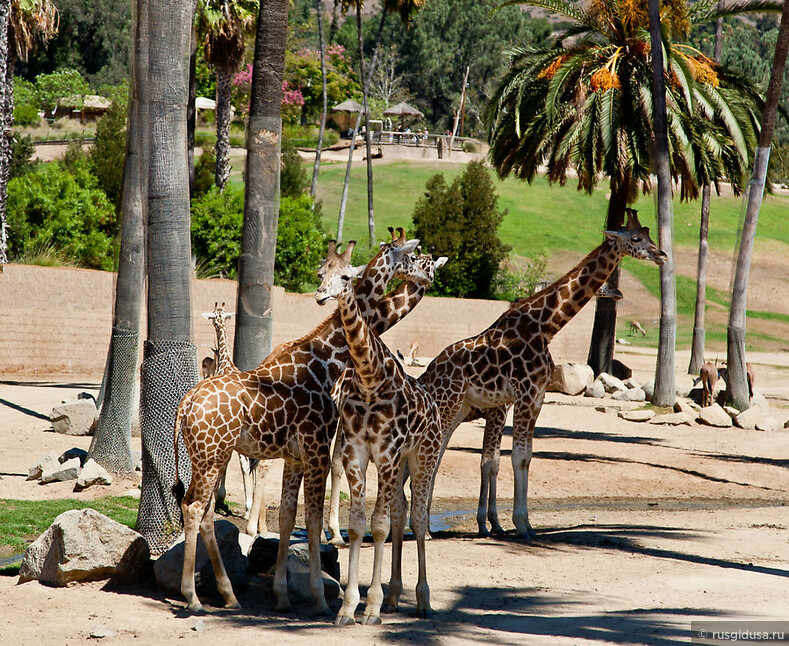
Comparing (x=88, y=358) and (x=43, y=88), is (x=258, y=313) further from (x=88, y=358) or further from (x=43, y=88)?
(x=43, y=88)

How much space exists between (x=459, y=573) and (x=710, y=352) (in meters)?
38.5

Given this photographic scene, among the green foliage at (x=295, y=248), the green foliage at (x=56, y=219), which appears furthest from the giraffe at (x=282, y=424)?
the green foliage at (x=295, y=248)

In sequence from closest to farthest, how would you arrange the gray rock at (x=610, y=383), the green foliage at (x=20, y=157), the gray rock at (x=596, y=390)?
the gray rock at (x=596, y=390) → the gray rock at (x=610, y=383) → the green foliage at (x=20, y=157)

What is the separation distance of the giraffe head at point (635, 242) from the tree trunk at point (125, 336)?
651 cm

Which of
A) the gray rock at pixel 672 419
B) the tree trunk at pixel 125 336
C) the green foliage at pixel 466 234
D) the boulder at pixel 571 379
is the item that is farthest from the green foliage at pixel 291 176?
the tree trunk at pixel 125 336

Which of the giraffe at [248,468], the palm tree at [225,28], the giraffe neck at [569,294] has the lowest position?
the giraffe at [248,468]

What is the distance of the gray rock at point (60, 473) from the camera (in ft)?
41.3

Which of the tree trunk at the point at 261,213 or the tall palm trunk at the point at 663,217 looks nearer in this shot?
the tree trunk at the point at 261,213

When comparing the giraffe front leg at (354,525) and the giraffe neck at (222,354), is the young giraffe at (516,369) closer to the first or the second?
the giraffe neck at (222,354)

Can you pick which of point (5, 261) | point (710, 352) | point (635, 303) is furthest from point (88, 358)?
point (635, 303)

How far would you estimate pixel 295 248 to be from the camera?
34.7 m

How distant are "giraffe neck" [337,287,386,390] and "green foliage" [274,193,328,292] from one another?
1060 inches

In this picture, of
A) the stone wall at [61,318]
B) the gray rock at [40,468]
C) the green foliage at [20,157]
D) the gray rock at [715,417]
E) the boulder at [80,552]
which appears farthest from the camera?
the green foliage at [20,157]

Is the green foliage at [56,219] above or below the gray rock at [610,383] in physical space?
above
